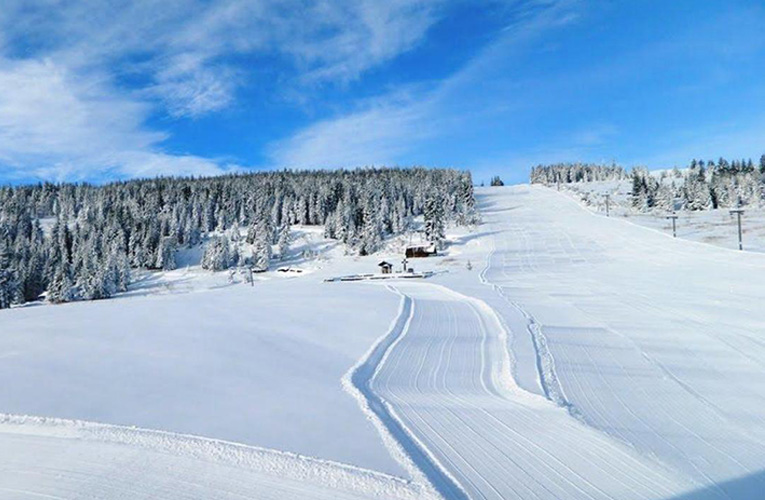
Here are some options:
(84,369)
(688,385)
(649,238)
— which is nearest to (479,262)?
(649,238)

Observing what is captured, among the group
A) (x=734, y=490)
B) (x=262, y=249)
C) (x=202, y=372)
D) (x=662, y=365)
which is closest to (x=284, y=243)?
(x=262, y=249)

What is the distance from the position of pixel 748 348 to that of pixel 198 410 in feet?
40.7

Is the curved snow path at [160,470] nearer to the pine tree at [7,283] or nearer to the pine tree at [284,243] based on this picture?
the pine tree at [7,283]

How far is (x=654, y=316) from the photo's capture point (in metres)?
15.0

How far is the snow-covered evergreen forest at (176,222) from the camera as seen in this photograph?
202ft

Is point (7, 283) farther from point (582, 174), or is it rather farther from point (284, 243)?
point (582, 174)

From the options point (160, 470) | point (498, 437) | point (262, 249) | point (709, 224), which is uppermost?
point (160, 470)

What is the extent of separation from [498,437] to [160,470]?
147 inches

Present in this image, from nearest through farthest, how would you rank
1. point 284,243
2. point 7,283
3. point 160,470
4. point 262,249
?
point 160,470 → point 7,283 → point 262,249 → point 284,243

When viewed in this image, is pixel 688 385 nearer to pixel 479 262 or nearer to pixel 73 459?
pixel 73 459

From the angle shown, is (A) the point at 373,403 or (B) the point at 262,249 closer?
(A) the point at 373,403

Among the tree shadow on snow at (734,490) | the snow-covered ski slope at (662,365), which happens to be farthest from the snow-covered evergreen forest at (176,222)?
the tree shadow on snow at (734,490)

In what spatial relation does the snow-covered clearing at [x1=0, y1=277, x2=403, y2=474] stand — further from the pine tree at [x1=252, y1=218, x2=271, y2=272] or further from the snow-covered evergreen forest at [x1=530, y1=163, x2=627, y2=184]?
the snow-covered evergreen forest at [x1=530, y1=163, x2=627, y2=184]

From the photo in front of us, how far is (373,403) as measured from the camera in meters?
6.39
